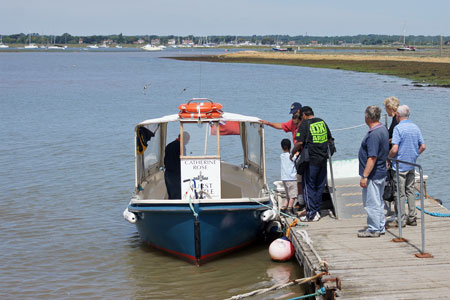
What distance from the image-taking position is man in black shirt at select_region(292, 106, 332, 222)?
979cm

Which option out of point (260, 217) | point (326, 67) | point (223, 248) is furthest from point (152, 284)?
point (326, 67)

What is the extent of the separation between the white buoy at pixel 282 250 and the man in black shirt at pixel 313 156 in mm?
494

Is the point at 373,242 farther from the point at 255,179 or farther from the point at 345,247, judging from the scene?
the point at 255,179

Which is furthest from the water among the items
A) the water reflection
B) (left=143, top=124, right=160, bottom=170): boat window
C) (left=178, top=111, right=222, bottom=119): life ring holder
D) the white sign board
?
(left=178, top=111, right=222, bottom=119): life ring holder

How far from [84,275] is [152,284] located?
129cm

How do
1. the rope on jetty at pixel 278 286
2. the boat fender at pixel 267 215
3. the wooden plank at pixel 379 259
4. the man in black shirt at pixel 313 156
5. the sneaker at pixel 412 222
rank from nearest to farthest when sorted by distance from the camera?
Result: the wooden plank at pixel 379 259, the rope on jetty at pixel 278 286, the sneaker at pixel 412 222, the man in black shirt at pixel 313 156, the boat fender at pixel 267 215

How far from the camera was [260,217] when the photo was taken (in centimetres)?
1038

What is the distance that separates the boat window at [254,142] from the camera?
11.9 metres

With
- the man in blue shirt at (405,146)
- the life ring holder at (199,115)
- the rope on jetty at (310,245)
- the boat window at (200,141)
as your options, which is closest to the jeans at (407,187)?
the man in blue shirt at (405,146)

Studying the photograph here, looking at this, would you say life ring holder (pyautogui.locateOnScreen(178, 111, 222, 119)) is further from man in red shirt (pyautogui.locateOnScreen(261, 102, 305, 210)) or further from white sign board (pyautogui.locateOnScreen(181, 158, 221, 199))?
man in red shirt (pyautogui.locateOnScreen(261, 102, 305, 210))

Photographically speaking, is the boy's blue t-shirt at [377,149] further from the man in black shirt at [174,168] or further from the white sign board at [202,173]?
the man in black shirt at [174,168]

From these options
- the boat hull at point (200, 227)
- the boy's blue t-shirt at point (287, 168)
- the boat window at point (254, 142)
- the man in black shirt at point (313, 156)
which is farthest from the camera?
the boat window at point (254, 142)

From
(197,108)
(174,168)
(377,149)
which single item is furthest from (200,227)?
(377,149)

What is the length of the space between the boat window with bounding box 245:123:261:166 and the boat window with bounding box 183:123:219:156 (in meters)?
1.63
